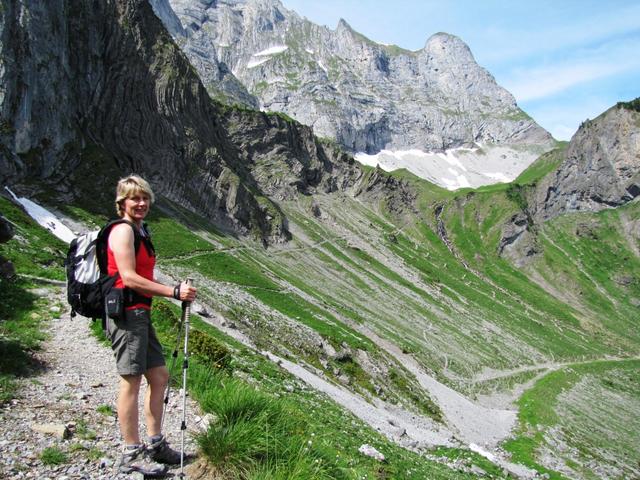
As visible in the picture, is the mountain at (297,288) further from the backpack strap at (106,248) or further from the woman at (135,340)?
the backpack strap at (106,248)

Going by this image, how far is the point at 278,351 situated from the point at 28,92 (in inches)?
2936

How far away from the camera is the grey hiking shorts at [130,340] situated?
7125 millimetres

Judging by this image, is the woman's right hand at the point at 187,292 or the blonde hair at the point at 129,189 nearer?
the woman's right hand at the point at 187,292

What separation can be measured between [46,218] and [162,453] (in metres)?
72.1

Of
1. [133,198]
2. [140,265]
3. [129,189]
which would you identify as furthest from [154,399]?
[129,189]

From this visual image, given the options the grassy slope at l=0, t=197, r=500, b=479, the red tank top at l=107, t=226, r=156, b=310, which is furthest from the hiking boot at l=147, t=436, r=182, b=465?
the red tank top at l=107, t=226, r=156, b=310

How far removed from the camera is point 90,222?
7456 centimetres

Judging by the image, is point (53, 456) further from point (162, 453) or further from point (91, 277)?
point (91, 277)

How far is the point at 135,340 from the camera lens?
7.19 m

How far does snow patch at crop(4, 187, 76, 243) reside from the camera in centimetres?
6381

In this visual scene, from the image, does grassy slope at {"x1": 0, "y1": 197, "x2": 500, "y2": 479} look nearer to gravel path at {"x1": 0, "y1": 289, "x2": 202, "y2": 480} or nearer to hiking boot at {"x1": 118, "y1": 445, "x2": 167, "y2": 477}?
gravel path at {"x1": 0, "y1": 289, "x2": 202, "y2": 480}

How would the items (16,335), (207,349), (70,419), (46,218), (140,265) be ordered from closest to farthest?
1. (140,265)
2. (70,419)
3. (16,335)
4. (207,349)
5. (46,218)

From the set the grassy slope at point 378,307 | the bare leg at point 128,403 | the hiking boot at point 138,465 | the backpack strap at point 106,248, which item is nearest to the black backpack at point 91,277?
the backpack strap at point 106,248

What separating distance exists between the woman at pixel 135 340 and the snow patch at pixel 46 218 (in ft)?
210
